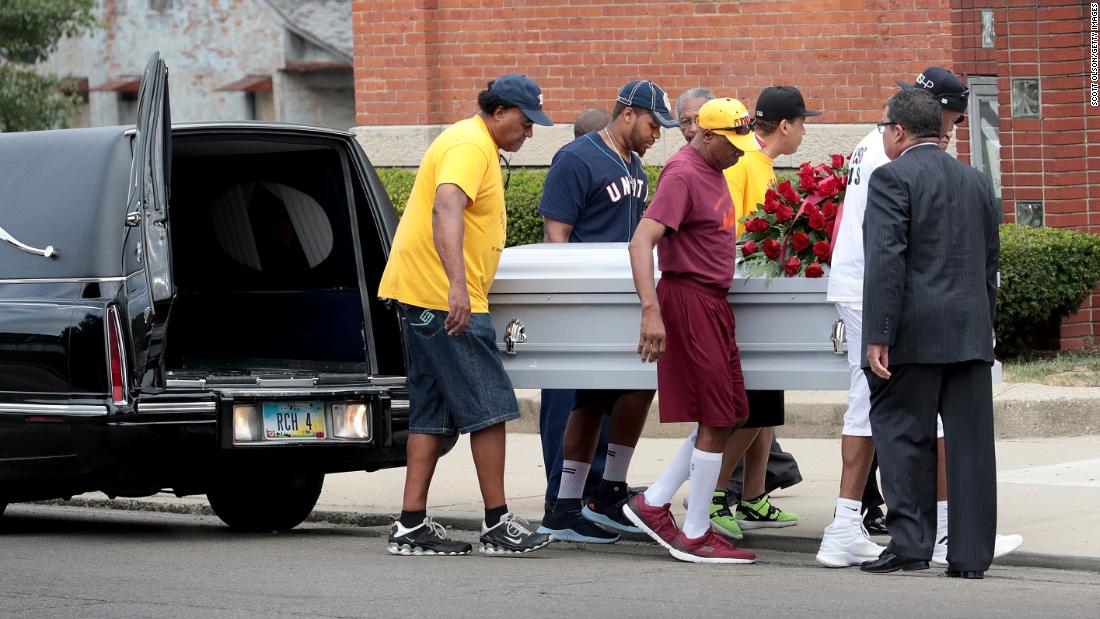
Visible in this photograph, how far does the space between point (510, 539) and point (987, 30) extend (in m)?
7.60

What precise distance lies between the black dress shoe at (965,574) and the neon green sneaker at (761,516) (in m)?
1.48

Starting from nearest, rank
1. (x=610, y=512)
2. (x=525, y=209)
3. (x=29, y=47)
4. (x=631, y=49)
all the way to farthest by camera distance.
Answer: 1. (x=610, y=512)
2. (x=525, y=209)
3. (x=631, y=49)
4. (x=29, y=47)

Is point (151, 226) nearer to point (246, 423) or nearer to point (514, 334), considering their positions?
point (246, 423)

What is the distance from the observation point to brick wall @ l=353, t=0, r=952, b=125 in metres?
14.4

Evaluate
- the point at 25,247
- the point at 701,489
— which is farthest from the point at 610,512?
the point at 25,247

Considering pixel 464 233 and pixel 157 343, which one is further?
pixel 157 343

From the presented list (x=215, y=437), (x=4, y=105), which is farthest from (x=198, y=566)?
(x=4, y=105)

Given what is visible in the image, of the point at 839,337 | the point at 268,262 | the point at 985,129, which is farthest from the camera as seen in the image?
the point at 985,129

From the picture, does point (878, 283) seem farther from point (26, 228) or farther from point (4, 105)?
point (4, 105)

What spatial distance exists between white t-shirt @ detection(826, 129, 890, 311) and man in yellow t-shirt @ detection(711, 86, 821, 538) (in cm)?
68

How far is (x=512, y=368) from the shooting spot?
787cm

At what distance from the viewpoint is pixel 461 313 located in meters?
7.38

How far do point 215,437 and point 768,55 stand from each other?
26.4 feet

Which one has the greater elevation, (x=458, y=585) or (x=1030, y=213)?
(x=1030, y=213)
